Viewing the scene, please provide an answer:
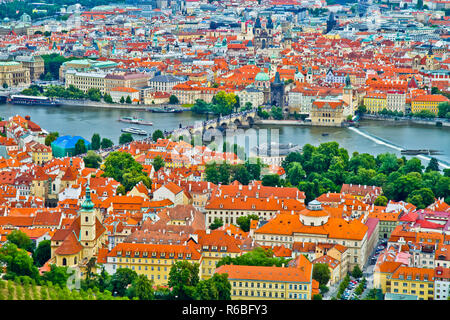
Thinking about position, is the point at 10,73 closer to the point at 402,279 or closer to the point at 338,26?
the point at 338,26

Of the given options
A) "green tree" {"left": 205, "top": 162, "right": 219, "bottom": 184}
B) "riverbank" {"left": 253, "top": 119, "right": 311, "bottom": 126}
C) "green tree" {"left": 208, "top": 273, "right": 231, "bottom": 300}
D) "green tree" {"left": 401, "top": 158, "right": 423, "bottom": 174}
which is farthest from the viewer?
→ "riverbank" {"left": 253, "top": 119, "right": 311, "bottom": 126}

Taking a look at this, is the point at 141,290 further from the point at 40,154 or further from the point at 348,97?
the point at 348,97

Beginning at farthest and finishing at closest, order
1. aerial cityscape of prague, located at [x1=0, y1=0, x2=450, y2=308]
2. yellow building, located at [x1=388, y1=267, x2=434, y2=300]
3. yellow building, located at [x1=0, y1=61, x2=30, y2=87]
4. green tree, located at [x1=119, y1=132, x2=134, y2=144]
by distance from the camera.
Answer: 1. yellow building, located at [x1=0, y1=61, x2=30, y2=87]
2. green tree, located at [x1=119, y1=132, x2=134, y2=144]
3. aerial cityscape of prague, located at [x1=0, y1=0, x2=450, y2=308]
4. yellow building, located at [x1=388, y1=267, x2=434, y2=300]

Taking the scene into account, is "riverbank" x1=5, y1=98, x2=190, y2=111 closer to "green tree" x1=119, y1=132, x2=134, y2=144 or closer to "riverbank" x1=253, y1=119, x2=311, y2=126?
"riverbank" x1=253, y1=119, x2=311, y2=126

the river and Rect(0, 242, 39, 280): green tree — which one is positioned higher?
Rect(0, 242, 39, 280): green tree

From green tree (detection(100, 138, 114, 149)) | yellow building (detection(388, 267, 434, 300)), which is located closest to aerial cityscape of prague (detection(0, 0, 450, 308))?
yellow building (detection(388, 267, 434, 300))

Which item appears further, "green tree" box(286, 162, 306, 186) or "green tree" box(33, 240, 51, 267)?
"green tree" box(286, 162, 306, 186)

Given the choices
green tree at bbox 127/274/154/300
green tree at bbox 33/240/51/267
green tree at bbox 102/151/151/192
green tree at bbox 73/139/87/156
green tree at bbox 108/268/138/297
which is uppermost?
green tree at bbox 127/274/154/300
